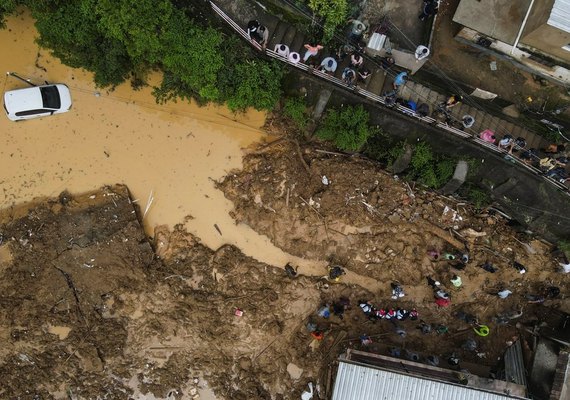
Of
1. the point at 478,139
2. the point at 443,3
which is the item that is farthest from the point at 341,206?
the point at 443,3

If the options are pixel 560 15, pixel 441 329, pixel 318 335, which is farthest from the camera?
pixel 441 329

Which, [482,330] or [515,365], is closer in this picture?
[515,365]

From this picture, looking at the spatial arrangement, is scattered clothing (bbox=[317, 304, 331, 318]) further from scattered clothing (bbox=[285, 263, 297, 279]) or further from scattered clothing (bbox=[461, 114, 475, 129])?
scattered clothing (bbox=[461, 114, 475, 129])

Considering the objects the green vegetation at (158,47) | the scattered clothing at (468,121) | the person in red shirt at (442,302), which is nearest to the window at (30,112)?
the green vegetation at (158,47)

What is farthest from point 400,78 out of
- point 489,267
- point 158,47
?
point 489,267

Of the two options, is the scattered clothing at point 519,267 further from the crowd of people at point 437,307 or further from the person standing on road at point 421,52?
the person standing on road at point 421,52

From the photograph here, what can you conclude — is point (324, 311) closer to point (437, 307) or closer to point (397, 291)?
point (397, 291)

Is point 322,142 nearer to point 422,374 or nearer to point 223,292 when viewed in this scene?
point 223,292
